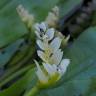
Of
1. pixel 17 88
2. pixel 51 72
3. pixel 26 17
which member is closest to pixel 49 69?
pixel 51 72

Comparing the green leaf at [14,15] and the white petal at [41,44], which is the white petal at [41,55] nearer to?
the white petal at [41,44]

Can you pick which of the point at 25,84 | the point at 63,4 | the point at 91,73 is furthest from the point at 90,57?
the point at 63,4

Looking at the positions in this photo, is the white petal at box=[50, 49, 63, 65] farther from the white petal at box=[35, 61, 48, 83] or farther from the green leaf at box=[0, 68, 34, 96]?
the green leaf at box=[0, 68, 34, 96]

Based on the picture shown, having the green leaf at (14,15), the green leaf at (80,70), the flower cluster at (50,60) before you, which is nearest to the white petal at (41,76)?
the flower cluster at (50,60)

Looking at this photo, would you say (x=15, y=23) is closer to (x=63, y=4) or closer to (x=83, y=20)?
(x=63, y=4)

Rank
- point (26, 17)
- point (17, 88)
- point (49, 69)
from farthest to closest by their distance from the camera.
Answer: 1. point (26, 17)
2. point (17, 88)
3. point (49, 69)

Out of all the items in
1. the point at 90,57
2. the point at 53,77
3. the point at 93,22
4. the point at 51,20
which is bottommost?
the point at 53,77

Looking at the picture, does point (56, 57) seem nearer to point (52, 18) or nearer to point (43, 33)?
point (43, 33)
